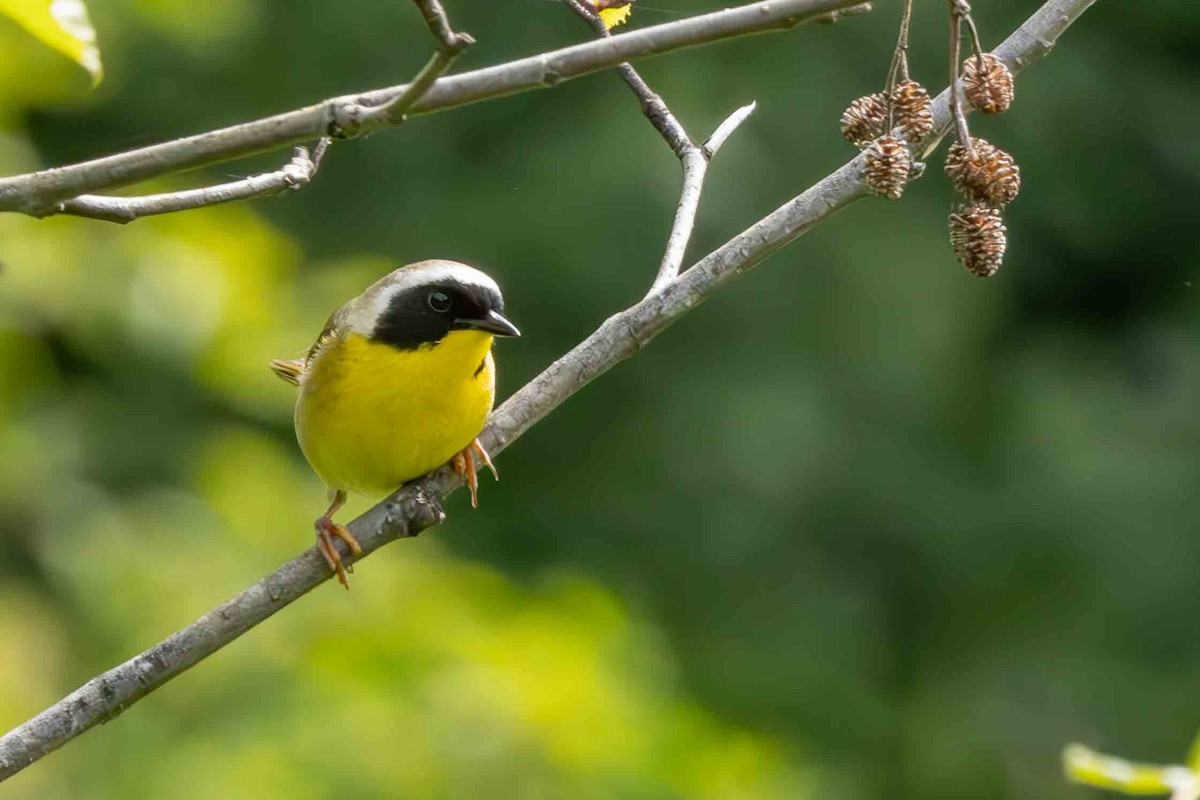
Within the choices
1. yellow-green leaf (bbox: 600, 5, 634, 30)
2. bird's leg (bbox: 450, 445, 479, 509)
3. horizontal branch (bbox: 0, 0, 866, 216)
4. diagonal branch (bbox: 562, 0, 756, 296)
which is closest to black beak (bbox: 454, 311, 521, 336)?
A: bird's leg (bbox: 450, 445, 479, 509)

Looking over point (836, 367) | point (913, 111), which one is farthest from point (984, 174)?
point (836, 367)

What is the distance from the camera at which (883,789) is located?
29.4ft

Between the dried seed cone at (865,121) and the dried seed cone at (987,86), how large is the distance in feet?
0.44

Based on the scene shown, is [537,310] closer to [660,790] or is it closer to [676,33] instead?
[660,790]

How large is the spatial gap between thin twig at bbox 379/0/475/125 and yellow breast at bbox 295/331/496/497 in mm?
1636

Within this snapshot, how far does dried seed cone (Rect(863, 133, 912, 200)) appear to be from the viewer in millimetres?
2426

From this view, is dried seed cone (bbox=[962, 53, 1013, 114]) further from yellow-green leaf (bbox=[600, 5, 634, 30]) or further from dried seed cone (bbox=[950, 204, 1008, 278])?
yellow-green leaf (bbox=[600, 5, 634, 30])

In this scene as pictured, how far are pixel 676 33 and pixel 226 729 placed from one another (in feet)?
11.6

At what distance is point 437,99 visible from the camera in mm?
1739

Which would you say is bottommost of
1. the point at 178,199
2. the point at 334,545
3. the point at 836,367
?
the point at 334,545

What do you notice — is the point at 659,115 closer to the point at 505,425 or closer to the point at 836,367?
the point at 505,425

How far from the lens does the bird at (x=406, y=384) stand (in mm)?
3373

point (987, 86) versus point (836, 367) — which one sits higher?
point (836, 367)

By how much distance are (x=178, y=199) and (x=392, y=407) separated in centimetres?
131
